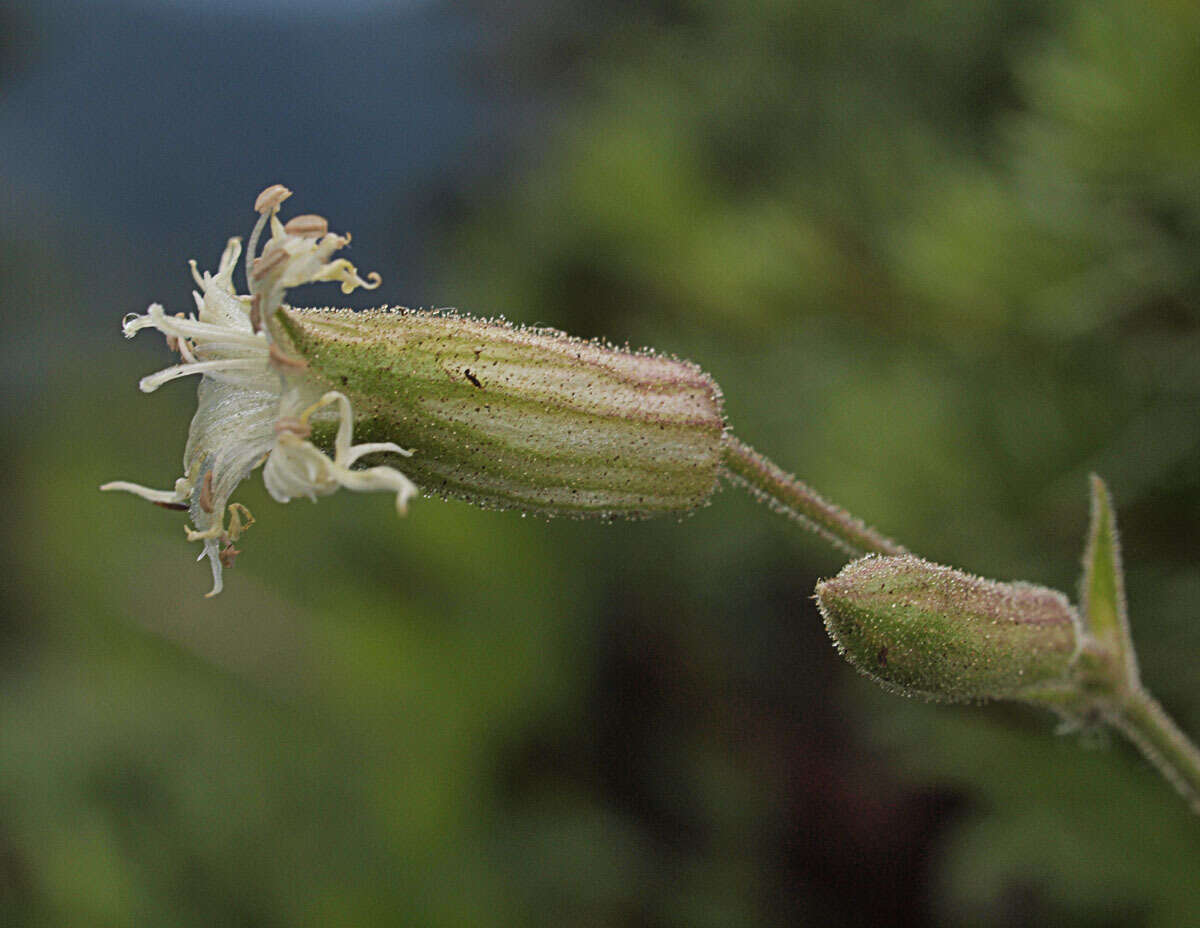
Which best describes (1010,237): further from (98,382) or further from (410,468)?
(98,382)

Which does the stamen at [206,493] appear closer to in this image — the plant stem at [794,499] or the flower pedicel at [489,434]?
the flower pedicel at [489,434]

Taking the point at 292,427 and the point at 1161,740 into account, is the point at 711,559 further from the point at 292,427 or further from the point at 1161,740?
the point at 292,427

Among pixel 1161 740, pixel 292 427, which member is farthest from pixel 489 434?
pixel 1161 740

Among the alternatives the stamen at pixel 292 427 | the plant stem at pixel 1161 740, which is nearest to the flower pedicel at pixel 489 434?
the stamen at pixel 292 427

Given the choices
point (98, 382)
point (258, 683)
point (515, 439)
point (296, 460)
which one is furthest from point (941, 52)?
point (98, 382)

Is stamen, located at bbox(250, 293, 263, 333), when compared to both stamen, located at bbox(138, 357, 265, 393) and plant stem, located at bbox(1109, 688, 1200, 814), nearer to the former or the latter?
stamen, located at bbox(138, 357, 265, 393)

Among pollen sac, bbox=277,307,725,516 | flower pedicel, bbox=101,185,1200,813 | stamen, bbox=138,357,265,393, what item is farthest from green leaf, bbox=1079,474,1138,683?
stamen, bbox=138,357,265,393
